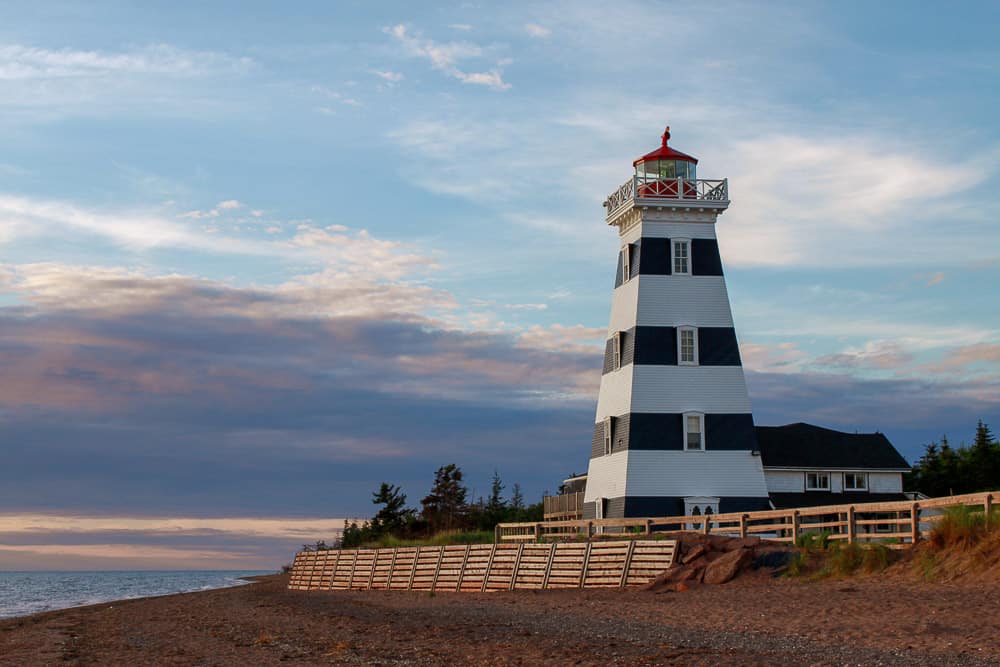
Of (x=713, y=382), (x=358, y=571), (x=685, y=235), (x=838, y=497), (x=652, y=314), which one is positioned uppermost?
(x=685, y=235)

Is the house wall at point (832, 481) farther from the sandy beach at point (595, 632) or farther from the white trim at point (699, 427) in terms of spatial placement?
the sandy beach at point (595, 632)

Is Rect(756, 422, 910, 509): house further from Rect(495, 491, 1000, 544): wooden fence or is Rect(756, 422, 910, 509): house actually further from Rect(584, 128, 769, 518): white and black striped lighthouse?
Rect(584, 128, 769, 518): white and black striped lighthouse

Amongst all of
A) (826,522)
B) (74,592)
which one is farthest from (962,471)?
(74,592)

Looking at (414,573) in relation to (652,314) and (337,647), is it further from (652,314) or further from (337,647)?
(337,647)

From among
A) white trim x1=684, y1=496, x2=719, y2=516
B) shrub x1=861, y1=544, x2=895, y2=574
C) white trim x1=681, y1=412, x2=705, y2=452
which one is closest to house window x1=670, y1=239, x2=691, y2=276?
white trim x1=681, y1=412, x2=705, y2=452

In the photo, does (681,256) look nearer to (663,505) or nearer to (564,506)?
(663,505)

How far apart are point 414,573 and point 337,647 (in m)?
16.5

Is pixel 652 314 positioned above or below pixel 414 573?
above

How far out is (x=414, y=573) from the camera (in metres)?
34.8

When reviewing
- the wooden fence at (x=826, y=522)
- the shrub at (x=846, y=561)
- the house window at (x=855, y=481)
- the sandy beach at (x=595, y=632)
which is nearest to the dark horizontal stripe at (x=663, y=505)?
the wooden fence at (x=826, y=522)

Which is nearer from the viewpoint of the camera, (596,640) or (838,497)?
(596,640)

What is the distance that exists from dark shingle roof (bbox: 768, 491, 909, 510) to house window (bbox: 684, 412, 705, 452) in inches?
242

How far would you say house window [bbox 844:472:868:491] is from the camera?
145 ft

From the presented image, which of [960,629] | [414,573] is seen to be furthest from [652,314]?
[960,629]
